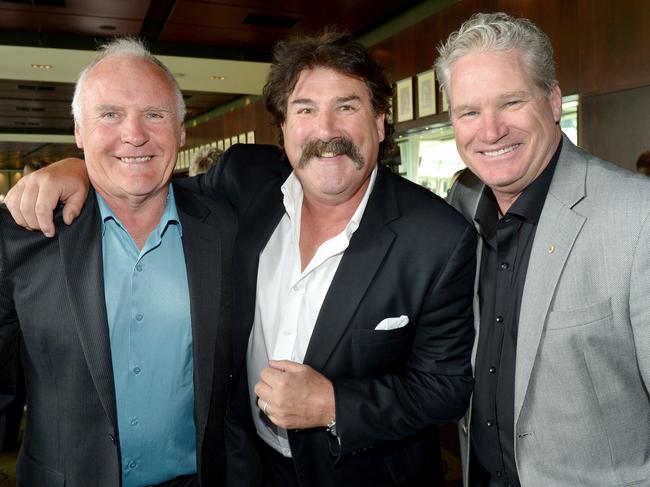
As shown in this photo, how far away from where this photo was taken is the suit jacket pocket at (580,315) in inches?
51.8

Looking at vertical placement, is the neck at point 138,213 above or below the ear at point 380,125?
below

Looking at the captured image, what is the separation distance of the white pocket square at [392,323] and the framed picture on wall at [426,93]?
14.4 feet

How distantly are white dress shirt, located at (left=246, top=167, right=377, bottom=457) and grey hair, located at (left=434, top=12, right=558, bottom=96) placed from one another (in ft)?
1.64

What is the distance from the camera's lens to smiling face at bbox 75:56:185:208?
4.99 feet

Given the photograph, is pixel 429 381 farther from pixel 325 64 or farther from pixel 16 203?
pixel 16 203

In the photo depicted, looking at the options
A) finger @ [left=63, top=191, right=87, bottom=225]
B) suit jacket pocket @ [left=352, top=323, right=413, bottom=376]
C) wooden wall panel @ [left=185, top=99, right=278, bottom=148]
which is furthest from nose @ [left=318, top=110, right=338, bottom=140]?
wooden wall panel @ [left=185, top=99, right=278, bottom=148]

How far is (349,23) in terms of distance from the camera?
6.88 meters

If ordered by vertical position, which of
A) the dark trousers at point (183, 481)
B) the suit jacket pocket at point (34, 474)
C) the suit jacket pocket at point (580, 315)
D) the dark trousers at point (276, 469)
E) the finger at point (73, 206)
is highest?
the finger at point (73, 206)

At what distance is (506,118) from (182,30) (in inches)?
261

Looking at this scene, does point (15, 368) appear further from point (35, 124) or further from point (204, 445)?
point (35, 124)

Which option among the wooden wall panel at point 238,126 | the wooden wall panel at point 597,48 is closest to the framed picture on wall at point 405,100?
the wooden wall panel at point 597,48

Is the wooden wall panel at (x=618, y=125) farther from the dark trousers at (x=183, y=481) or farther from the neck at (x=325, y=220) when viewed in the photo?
the dark trousers at (x=183, y=481)

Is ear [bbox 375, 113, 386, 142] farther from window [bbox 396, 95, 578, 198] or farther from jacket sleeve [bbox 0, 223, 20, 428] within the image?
window [bbox 396, 95, 578, 198]

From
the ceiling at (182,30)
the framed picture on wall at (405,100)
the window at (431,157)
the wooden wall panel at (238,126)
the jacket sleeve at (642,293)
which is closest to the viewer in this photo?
the jacket sleeve at (642,293)
